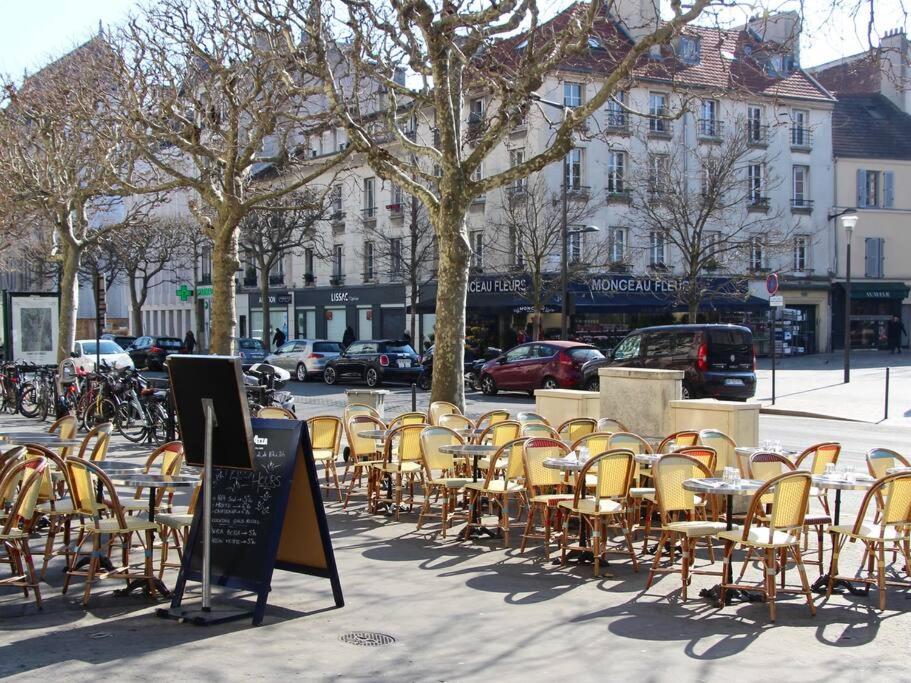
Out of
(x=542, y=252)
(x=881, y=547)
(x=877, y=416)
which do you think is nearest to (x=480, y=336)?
(x=542, y=252)

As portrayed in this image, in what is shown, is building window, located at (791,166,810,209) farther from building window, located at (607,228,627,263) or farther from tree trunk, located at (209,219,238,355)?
tree trunk, located at (209,219,238,355)

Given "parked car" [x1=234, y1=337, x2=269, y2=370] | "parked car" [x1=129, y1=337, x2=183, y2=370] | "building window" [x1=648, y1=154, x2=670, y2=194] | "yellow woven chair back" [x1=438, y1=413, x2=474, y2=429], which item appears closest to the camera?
"yellow woven chair back" [x1=438, y1=413, x2=474, y2=429]

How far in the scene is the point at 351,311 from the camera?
50188 mm

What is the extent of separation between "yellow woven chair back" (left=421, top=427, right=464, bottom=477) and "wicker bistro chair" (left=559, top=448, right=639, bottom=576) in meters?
1.82

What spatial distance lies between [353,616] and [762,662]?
2557 millimetres

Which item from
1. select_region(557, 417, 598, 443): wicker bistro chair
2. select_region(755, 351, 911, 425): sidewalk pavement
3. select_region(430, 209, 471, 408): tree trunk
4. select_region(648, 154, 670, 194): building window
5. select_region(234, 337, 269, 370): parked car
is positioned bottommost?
select_region(755, 351, 911, 425): sidewalk pavement

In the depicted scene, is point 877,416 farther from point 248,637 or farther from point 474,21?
point 248,637

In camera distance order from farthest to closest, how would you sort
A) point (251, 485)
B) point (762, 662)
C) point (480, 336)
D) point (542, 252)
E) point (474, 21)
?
point (480, 336) < point (542, 252) < point (474, 21) < point (251, 485) < point (762, 662)

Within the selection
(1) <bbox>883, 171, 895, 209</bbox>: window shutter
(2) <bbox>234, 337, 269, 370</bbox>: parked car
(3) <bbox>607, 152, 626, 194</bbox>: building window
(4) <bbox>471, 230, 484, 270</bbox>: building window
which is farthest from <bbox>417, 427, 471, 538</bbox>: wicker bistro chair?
(1) <bbox>883, 171, 895, 209</bbox>: window shutter

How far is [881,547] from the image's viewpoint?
23.4 feet

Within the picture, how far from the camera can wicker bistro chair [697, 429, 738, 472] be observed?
371 inches

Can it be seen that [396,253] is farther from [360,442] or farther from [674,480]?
[674,480]

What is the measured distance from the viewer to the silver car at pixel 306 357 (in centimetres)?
3528

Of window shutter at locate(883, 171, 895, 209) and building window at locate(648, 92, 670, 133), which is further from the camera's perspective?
window shutter at locate(883, 171, 895, 209)
